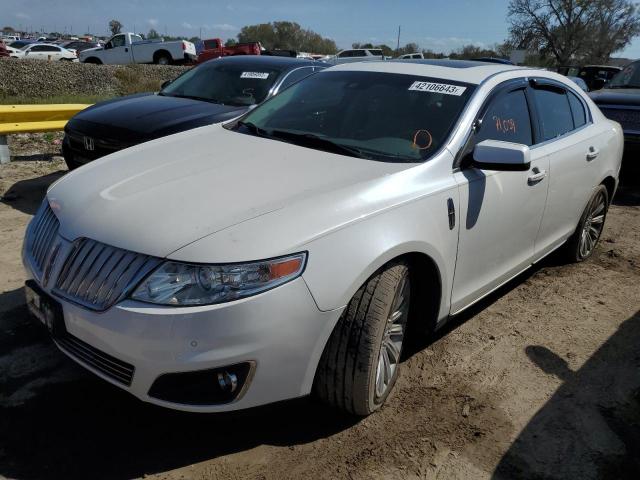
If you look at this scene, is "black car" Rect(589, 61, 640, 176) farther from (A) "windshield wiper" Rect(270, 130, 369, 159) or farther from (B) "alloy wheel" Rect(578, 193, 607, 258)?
(A) "windshield wiper" Rect(270, 130, 369, 159)

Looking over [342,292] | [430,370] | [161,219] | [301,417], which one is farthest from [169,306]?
[430,370]

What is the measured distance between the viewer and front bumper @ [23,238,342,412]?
207 cm

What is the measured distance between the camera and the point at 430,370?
3217mm

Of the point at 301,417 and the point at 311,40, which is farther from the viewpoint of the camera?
the point at 311,40

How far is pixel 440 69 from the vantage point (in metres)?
3.64

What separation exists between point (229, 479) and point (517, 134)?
263cm

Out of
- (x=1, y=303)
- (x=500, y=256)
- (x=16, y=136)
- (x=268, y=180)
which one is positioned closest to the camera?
(x=268, y=180)

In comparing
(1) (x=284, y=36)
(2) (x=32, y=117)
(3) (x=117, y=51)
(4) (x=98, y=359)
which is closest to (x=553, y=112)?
(4) (x=98, y=359)

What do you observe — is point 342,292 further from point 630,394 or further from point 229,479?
point 630,394

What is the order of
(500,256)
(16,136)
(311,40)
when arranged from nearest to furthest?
(500,256)
(16,136)
(311,40)

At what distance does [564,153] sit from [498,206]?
1036 mm

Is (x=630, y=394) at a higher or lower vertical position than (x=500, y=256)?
lower

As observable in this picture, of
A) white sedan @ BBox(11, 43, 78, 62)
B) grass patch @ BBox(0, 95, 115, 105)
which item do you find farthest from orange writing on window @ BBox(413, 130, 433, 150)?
white sedan @ BBox(11, 43, 78, 62)

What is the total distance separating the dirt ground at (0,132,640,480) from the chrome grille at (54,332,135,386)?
1.12 ft
